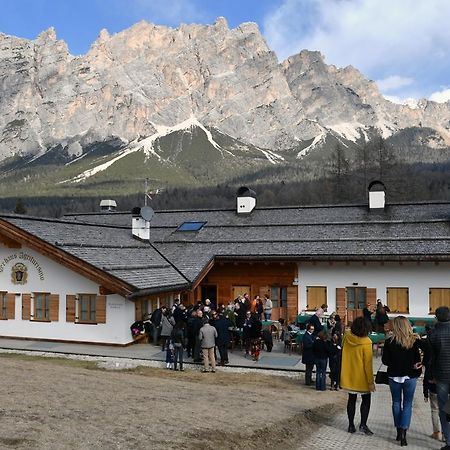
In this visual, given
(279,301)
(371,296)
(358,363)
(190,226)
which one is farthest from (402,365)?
(190,226)

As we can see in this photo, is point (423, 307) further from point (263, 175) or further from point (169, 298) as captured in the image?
point (263, 175)

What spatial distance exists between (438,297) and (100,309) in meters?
13.4

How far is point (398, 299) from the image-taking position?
2173 centimetres

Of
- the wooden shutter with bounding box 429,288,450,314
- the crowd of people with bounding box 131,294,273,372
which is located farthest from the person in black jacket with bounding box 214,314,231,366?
the wooden shutter with bounding box 429,288,450,314

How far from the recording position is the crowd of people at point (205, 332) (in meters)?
15.3

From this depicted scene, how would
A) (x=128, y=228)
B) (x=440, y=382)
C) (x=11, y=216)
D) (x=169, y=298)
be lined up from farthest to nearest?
(x=128, y=228) → (x=169, y=298) → (x=11, y=216) → (x=440, y=382)

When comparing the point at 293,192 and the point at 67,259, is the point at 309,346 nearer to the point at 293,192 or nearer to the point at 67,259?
the point at 67,259

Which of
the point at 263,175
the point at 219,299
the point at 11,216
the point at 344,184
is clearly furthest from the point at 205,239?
the point at 263,175

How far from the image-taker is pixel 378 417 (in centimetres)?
1008

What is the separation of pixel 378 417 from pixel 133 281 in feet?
35.6

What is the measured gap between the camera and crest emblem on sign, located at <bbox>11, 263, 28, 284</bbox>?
66.8 ft

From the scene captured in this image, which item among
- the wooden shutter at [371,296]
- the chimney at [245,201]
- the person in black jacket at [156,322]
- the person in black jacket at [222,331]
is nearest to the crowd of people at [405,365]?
the person in black jacket at [222,331]

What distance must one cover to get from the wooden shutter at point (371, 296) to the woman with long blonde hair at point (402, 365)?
46.9 ft

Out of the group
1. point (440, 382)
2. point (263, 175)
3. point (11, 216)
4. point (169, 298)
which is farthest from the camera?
point (263, 175)
